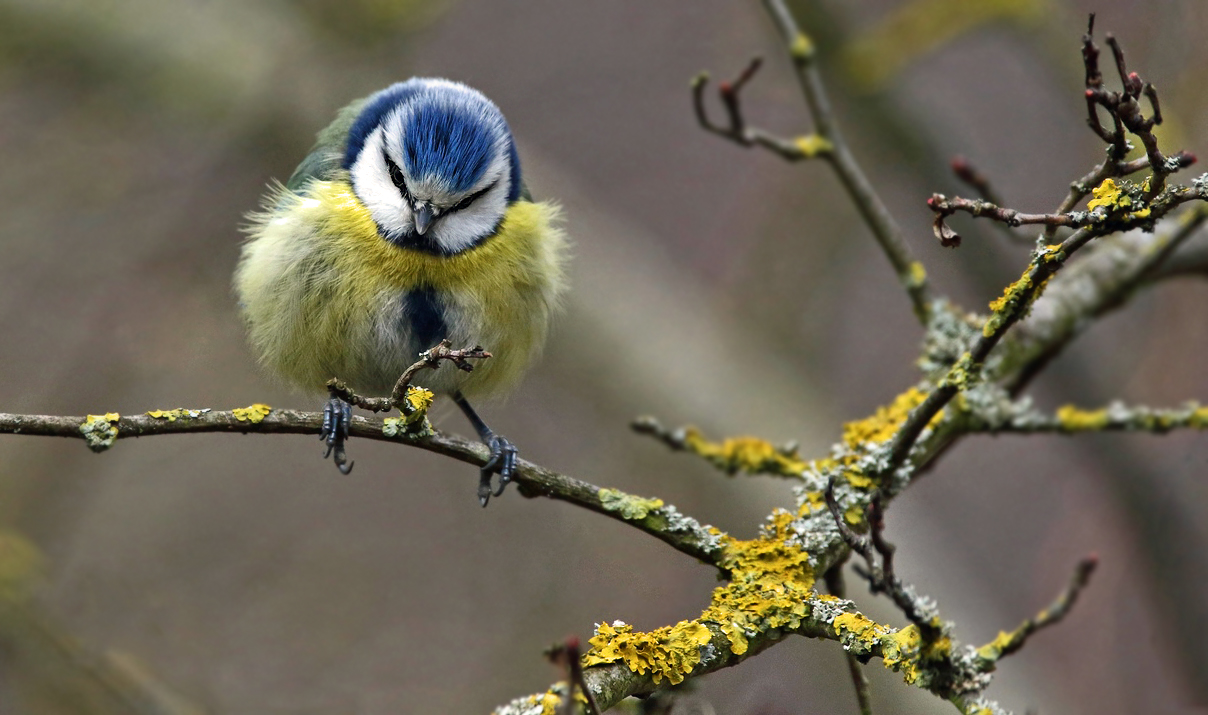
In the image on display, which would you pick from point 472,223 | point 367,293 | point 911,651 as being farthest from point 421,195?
point 911,651

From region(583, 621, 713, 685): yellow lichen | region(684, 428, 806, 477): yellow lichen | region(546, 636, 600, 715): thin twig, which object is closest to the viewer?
region(546, 636, 600, 715): thin twig

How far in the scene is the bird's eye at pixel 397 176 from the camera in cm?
282

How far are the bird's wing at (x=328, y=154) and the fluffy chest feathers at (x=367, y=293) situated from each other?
71 mm

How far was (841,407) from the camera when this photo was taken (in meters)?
4.62

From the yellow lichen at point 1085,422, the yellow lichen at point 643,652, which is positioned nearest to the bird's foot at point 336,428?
the yellow lichen at point 643,652

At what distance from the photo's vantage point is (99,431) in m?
1.73

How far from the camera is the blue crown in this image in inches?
110

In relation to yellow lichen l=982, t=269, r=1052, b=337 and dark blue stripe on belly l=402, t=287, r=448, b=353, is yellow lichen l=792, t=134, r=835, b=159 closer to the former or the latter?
dark blue stripe on belly l=402, t=287, r=448, b=353

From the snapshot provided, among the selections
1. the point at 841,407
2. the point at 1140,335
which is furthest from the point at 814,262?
the point at 1140,335

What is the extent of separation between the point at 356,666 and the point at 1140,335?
10.9 feet

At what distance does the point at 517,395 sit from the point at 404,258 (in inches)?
77.6

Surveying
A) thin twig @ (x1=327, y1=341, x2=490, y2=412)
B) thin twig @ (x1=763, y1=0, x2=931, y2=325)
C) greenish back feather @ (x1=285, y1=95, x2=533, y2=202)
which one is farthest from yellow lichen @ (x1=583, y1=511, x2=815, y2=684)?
greenish back feather @ (x1=285, y1=95, x2=533, y2=202)

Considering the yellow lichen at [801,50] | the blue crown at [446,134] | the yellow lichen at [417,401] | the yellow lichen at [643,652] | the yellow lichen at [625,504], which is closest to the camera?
the yellow lichen at [643,652]

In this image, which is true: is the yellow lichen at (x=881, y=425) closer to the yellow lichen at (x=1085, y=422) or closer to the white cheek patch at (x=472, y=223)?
the yellow lichen at (x=1085, y=422)
